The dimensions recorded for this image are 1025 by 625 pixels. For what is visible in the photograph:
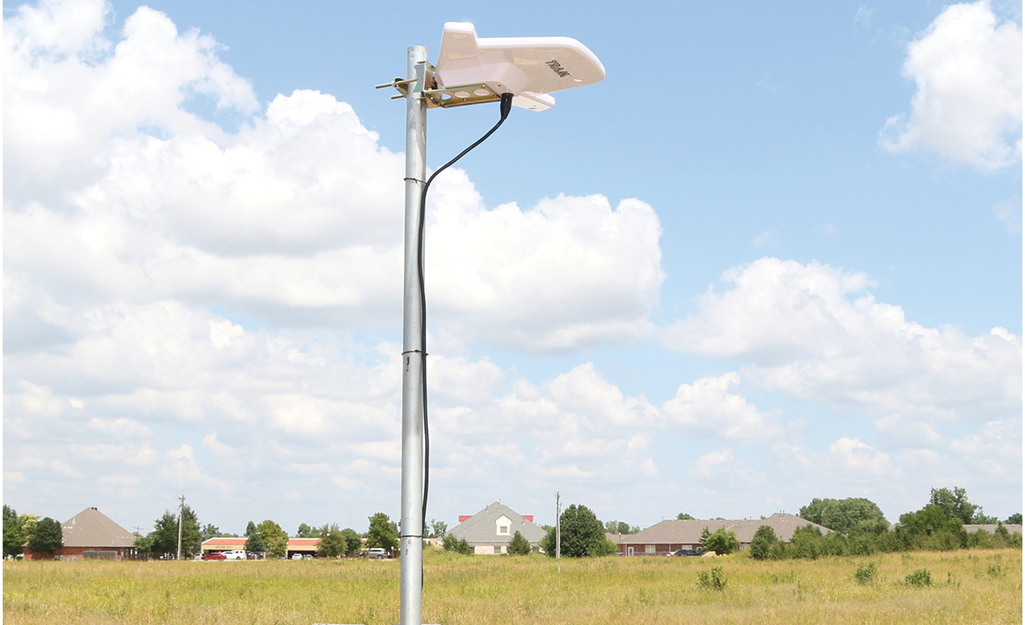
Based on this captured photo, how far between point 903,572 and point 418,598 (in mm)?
19312

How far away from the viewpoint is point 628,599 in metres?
13.8

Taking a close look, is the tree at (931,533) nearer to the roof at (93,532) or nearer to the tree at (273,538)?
the tree at (273,538)

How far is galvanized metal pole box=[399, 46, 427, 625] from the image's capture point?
3025mm

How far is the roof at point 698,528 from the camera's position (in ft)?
204

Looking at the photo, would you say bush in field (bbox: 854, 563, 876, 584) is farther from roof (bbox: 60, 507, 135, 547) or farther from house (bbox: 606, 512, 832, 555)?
roof (bbox: 60, 507, 135, 547)

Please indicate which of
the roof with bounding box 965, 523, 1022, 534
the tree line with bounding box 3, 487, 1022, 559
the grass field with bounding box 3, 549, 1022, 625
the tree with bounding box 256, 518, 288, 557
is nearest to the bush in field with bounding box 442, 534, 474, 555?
the tree line with bounding box 3, 487, 1022, 559

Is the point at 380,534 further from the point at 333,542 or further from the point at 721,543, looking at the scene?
the point at 721,543

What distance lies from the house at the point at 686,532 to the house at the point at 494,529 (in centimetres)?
675

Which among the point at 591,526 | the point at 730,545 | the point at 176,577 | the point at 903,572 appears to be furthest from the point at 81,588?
the point at 730,545

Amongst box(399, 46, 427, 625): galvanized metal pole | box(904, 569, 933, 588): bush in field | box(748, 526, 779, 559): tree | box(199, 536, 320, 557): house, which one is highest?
box(399, 46, 427, 625): galvanized metal pole

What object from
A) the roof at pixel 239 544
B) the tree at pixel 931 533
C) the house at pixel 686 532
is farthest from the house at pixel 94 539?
the tree at pixel 931 533

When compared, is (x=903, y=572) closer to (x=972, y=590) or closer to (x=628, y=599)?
(x=972, y=590)

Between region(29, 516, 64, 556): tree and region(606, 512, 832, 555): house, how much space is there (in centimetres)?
3552

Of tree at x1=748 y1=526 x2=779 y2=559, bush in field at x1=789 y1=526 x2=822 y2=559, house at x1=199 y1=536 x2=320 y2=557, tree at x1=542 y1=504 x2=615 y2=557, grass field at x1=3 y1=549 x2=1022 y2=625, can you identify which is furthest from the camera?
house at x1=199 y1=536 x2=320 y2=557
